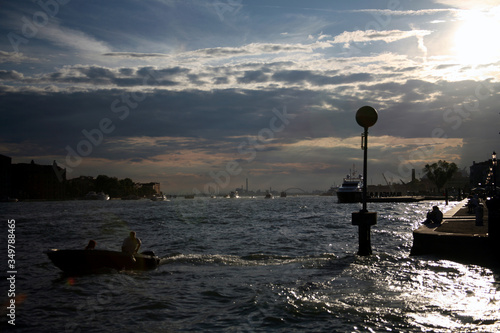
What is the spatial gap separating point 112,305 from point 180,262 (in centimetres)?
962

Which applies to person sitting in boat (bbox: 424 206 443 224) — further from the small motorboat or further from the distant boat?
the distant boat

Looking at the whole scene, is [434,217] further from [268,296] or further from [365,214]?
[268,296]

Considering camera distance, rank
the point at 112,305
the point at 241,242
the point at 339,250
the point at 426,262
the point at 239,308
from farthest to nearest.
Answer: the point at 241,242
the point at 339,250
the point at 426,262
the point at 112,305
the point at 239,308

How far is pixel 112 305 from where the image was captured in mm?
13633

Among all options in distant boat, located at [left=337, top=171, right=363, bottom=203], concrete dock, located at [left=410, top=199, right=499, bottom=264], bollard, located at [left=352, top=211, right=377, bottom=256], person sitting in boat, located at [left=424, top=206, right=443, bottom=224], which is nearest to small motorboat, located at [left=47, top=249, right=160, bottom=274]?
bollard, located at [left=352, top=211, right=377, bottom=256]

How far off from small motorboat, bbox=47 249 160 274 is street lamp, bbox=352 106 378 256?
401 inches

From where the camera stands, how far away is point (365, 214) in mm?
19656

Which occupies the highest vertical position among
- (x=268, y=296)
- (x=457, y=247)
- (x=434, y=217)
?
(x=434, y=217)

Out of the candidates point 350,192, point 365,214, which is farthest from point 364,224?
point 350,192

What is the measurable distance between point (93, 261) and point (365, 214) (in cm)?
1227

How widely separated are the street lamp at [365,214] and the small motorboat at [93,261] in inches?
401

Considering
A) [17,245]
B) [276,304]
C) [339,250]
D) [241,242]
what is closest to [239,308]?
[276,304]

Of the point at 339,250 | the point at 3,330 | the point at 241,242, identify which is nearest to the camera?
the point at 3,330

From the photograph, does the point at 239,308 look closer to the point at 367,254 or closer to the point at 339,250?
the point at 367,254
